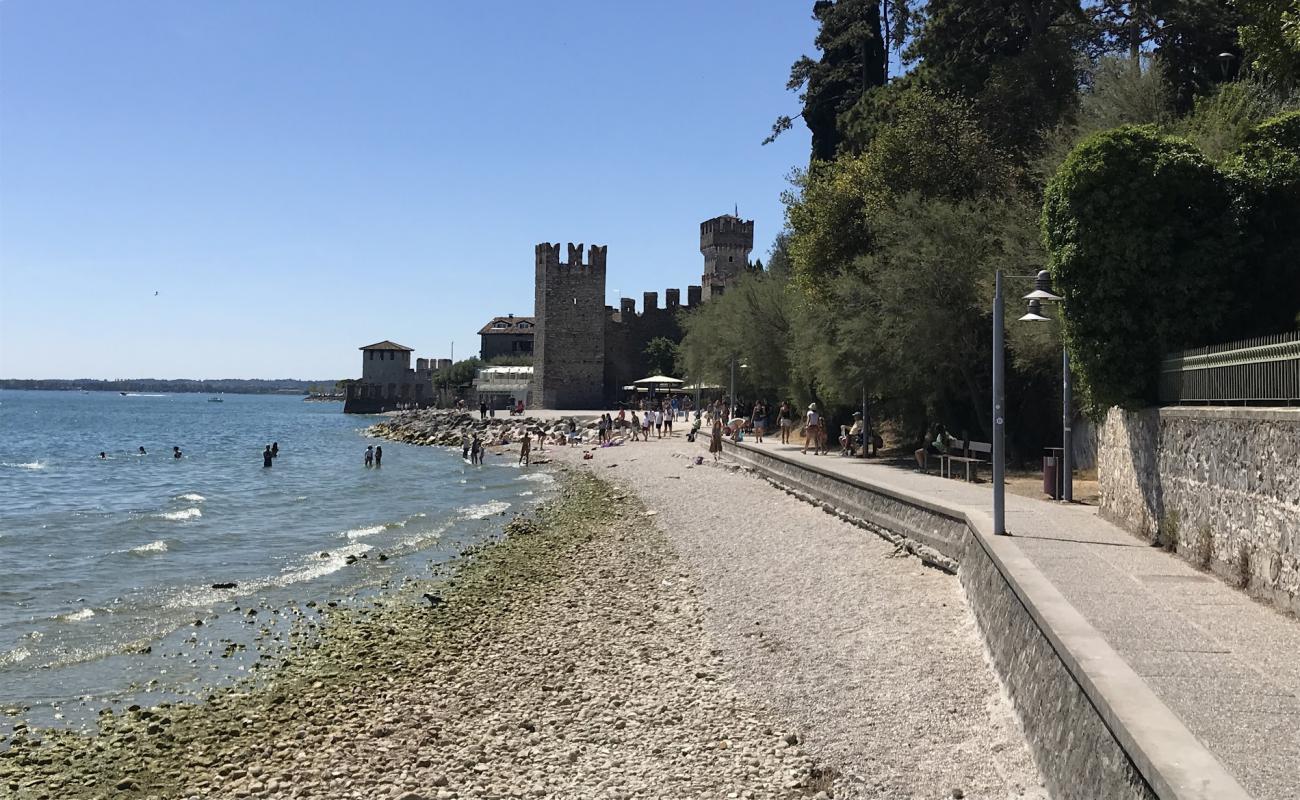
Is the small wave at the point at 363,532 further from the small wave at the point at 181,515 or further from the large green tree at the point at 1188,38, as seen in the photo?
the large green tree at the point at 1188,38

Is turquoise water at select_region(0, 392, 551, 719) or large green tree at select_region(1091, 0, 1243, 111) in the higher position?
large green tree at select_region(1091, 0, 1243, 111)

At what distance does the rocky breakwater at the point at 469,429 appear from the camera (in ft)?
166

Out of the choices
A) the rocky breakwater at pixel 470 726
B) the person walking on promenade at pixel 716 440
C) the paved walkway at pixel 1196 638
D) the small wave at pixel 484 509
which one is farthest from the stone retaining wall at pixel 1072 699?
the person walking on promenade at pixel 716 440

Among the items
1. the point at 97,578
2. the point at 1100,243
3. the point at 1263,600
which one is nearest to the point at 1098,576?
the point at 1263,600

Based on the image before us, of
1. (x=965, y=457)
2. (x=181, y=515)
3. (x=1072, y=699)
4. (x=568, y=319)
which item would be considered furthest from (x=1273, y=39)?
(x=568, y=319)

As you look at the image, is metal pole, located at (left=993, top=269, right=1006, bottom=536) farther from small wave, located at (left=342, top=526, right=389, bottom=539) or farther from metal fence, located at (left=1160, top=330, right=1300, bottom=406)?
small wave, located at (left=342, top=526, right=389, bottom=539)

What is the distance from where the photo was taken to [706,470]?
98.4 ft

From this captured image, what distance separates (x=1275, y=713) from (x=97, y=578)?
56.2 feet

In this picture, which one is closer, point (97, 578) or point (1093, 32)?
point (97, 578)

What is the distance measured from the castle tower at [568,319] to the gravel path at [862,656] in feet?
159

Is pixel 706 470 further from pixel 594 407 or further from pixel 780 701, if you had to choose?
pixel 594 407

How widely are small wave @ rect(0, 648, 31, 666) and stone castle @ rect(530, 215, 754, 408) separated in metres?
53.8

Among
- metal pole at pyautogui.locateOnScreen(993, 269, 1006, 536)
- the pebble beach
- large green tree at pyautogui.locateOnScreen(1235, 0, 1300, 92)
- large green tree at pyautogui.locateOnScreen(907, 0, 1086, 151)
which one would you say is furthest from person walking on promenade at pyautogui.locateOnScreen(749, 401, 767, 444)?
metal pole at pyautogui.locateOnScreen(993, 269, 1006, 536)

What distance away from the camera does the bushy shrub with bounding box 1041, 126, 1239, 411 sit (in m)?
11.5
